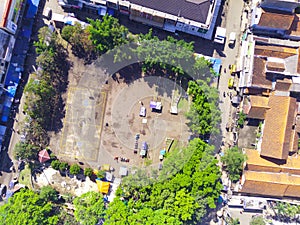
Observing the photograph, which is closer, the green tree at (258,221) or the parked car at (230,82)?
the green tree at (258,221)

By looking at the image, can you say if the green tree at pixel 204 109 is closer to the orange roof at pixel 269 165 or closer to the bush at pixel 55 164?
the orange roof at pixel 269 165

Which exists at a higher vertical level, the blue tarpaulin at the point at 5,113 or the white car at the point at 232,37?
the white car at the point at 232,37

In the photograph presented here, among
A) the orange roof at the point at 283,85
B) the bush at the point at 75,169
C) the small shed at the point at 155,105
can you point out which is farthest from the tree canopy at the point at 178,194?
the orange roof at the point at 283,85

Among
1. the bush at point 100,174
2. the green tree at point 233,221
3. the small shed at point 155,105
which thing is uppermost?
the small shed at point 155,105

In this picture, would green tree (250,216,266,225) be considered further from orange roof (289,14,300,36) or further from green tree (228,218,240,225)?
orange roof (289,14,300,36)

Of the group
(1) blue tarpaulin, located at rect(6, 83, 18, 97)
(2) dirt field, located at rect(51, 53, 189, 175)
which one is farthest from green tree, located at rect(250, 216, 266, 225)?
(1) blue tarpaulin, located at rect(6, 83, 18, 97)

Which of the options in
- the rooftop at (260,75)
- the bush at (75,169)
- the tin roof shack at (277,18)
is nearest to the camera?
the tin roof shack at (277,18)

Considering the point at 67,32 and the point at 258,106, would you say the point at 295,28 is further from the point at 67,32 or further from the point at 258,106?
the point at 67,32
